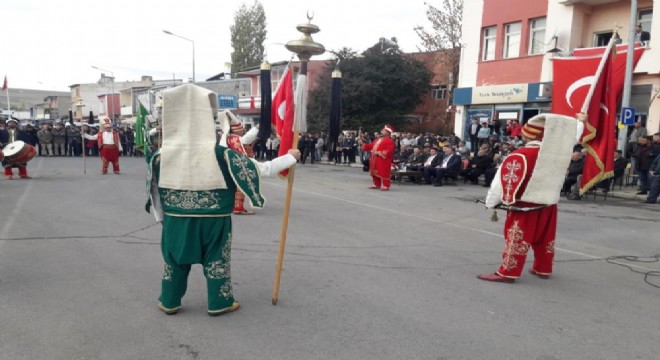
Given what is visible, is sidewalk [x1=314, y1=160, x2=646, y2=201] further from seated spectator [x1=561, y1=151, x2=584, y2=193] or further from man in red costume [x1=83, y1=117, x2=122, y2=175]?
man in red costume [x1=83, y1=117, x2=122, y2=175]

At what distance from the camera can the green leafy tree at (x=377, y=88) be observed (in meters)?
30.7

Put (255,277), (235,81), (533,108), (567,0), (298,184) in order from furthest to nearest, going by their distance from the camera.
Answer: (235,81) < (533,108) < (567,0) < (298,184) < (255,277)

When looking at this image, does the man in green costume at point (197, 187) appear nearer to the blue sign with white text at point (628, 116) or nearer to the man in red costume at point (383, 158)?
the man in red costume at point (383, 158)

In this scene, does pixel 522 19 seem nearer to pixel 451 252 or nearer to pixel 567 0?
pixel 567 0

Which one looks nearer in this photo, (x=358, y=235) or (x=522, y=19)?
(x=358, y=235)

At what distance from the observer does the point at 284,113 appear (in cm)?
481

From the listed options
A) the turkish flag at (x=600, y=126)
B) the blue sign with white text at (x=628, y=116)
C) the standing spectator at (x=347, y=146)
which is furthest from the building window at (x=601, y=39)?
the turkish flag at (x=600, y=126)

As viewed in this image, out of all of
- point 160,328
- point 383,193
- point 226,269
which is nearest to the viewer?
point 160,328

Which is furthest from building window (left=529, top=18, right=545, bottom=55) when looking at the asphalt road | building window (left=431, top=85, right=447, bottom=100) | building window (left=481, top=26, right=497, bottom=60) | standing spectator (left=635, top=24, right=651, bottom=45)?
the asphalt road

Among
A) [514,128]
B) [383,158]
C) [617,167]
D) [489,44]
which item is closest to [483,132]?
[514,128]

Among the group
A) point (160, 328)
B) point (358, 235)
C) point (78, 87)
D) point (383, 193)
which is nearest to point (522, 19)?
point (383, 193)

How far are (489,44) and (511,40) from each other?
49.8 inches

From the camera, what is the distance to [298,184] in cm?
1421

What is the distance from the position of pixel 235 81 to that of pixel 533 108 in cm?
3103
